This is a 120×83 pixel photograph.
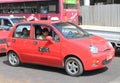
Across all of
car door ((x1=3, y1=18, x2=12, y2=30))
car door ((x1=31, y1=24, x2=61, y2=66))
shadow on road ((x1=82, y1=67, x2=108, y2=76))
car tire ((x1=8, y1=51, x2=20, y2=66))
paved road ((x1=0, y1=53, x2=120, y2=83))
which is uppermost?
car door ((x1=3, y1=18, x2=12, y2=30))

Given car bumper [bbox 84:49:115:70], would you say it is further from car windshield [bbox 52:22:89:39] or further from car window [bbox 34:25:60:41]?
car window [bbox 34:25:60:41]

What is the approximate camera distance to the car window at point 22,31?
1042 centimetres

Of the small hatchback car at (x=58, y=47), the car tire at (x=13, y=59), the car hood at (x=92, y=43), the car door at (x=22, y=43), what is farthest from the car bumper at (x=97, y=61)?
the car tire at (x=13, y=59)

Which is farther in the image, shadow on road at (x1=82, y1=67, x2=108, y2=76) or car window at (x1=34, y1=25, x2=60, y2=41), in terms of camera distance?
car window at (x1=34, y1=25, x2=60, y2=41)

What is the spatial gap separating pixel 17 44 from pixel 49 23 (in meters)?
1.42

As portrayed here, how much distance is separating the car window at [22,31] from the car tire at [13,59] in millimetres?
631

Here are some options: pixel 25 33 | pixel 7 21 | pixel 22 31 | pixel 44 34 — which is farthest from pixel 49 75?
pixel 7 21

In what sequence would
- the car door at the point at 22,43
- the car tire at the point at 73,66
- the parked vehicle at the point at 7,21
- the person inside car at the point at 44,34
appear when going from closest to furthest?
the car tire at the point at 73,66 → the person inside car at the point at 44,34 → the car door at the point at 22,43 → the parked vehicle at the point at 7,21

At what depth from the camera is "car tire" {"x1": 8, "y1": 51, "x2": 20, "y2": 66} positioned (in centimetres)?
1084

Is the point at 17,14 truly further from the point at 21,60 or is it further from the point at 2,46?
the point at 21,60

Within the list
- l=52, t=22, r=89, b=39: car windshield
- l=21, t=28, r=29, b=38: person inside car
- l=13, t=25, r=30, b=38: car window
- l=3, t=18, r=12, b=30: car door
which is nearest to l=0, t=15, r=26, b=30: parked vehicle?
l=3, t=18, r=12, b=30: car door

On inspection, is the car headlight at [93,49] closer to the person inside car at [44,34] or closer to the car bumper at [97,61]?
the car bumper at [97,61]

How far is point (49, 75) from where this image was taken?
9547mm

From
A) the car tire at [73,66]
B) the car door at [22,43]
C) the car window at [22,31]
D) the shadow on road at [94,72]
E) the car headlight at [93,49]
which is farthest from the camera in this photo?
the car window at [22,31]
